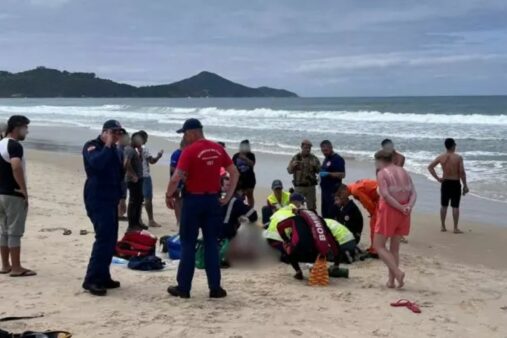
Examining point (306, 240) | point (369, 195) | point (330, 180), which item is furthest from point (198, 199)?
point (330, 180)

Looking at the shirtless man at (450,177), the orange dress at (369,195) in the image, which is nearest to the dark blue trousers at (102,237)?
the orange dress at (369,195)

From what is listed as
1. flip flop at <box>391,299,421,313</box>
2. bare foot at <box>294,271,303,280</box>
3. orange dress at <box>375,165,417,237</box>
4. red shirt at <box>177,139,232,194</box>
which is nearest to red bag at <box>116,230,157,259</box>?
bare foot at <box>294,271,303,280</box>

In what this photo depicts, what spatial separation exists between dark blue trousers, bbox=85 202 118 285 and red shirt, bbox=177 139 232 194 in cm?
82

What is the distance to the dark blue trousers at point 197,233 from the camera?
612 cm

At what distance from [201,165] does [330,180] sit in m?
4.04

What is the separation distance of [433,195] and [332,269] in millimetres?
7620

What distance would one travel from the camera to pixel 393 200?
6691 millimetres

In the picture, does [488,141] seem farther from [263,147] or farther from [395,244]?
[395,244]

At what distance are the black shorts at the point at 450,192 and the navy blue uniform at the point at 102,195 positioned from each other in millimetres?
6342

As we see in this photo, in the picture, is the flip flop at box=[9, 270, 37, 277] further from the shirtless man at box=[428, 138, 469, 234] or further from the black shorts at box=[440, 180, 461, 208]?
the black shorts at box=[440, 180, 461, 208]

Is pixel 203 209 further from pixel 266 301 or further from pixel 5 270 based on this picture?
pixel 5 270

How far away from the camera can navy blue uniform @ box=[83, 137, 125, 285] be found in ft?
20.1

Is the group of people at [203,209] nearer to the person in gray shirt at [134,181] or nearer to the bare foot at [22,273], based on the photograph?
the bare foot at [22,273]

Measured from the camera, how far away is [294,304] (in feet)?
20.4
